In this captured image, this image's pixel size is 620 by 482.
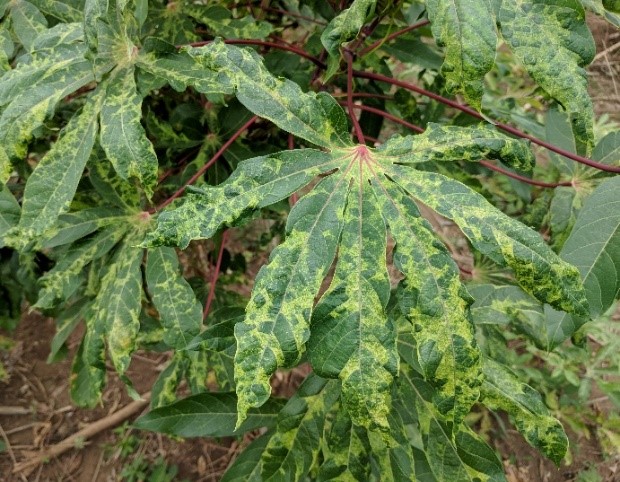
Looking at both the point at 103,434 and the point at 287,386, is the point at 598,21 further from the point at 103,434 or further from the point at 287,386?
the point at 103,434

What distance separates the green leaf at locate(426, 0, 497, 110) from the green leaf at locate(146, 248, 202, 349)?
20.9 inches

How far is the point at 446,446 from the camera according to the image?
0.84 meters

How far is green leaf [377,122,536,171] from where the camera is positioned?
0.70 metres

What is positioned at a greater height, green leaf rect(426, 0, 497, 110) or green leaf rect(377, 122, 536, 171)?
green leaf rect(426, 0, 497, 110)

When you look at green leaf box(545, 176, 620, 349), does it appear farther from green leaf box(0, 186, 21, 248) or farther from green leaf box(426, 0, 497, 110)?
green leaf box(0, 186, 21, 248)

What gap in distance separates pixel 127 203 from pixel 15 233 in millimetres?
202

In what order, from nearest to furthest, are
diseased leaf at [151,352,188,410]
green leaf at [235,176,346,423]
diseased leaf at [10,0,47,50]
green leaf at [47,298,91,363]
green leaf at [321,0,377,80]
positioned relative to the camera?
green leaf at [235,176,346,423] → green leaf at [321,0,377,80] → diseased leaf at [10,0,47,50] → diseased leaf at [151,352,188,410] → green leaf at [47,298,91,363]

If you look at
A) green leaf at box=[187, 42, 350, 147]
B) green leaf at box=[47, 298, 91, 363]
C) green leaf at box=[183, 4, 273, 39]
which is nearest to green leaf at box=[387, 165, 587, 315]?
green leaf at box=[187, 42, 350, 147]

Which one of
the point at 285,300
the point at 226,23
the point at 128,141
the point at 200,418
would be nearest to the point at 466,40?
the point at 285,300

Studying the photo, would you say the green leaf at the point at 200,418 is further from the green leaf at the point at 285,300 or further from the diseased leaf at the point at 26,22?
the diseased leaf at the point at 26,22

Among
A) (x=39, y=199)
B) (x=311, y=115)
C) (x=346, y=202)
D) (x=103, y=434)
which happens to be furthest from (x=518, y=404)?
(x=103, y=434)

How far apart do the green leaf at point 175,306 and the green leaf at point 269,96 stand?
1.16 ft

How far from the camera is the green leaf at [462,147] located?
70 centimetres

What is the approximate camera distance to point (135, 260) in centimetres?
94
